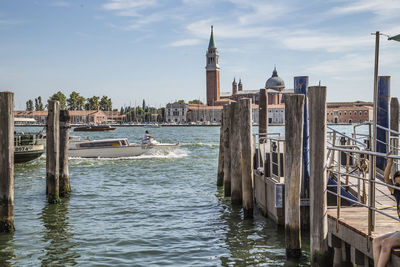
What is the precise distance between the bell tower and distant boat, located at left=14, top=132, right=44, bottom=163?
13105cm

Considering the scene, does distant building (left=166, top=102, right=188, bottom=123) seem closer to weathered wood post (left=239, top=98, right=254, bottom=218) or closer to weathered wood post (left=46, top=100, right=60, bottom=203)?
weathered wood post (left=46, top=100, right=60, bottom=203)

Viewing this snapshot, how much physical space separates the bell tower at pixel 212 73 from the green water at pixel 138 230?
13847cm

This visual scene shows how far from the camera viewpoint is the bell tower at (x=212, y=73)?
506ft

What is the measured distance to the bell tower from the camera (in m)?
154

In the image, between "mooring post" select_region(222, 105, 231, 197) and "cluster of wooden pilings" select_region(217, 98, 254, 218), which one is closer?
"cluster of wooden pilings" select_region(217, 98, 254, 218)

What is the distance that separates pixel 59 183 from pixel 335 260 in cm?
1035

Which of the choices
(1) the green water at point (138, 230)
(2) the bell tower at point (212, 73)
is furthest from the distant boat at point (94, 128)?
(1) the green water at point (138, 230)

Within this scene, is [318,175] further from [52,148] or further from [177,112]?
[177,112]

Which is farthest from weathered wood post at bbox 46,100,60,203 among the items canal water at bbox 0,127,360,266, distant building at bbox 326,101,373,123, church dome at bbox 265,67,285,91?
distant building at bbox 326,101,373,123

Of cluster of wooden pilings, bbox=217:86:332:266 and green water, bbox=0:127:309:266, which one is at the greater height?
cluster of wooden pilings, bbox=217:86:332:266

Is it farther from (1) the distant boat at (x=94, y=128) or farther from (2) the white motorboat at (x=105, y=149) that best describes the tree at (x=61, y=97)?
(2) the white motorboat at (x=105, y=149)

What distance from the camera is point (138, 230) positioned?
1031 cm

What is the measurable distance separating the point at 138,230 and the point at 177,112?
523ft

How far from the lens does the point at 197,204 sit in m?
13.8
